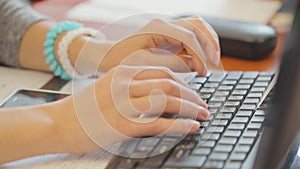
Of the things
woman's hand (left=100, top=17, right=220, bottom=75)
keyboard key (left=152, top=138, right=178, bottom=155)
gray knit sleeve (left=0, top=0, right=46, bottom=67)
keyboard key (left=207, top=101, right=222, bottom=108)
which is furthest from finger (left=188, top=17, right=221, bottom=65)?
gray knit sleeve (left=0, top=0, right=46, bottom=67)

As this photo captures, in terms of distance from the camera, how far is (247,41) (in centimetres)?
89

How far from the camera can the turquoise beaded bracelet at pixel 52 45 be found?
0.85m

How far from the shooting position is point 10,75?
2.83 feet

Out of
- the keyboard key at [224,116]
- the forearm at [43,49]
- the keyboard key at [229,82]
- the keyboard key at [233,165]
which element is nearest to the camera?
the keyboard key at [233,165]

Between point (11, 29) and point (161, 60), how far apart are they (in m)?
0.34

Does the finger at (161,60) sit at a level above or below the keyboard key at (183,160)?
above

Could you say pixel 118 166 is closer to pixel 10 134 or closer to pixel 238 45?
pixel 10 134

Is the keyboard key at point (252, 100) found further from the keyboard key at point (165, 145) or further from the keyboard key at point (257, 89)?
the keyboard key at point (165, 145)

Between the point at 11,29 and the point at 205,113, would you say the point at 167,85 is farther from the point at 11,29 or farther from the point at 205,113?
the point at 11,29

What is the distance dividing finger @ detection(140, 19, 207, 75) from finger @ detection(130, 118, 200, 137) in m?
0.15

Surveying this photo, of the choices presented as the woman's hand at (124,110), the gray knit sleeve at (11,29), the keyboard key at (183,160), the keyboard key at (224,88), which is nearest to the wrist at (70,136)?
the woman's hand at (124,110)

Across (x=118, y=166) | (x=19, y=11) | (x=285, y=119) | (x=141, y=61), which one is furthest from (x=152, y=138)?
(x=19, y=11)

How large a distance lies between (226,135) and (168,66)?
15 centimetres

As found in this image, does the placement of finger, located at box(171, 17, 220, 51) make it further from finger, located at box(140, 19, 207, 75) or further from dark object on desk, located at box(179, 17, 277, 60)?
dark object on desk, located at box(179, 17, 277, 60)
